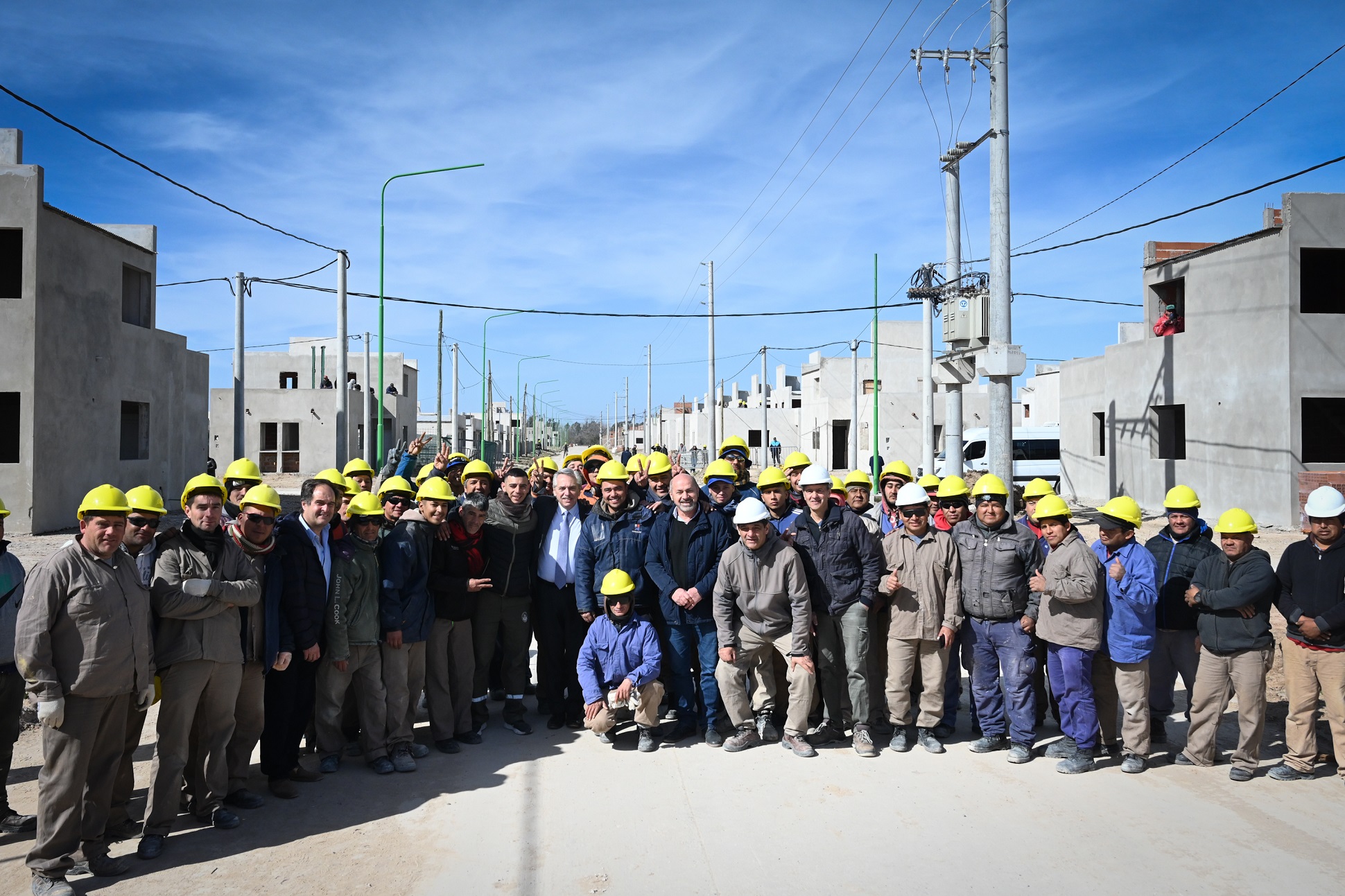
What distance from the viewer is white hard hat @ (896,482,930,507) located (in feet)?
22.0

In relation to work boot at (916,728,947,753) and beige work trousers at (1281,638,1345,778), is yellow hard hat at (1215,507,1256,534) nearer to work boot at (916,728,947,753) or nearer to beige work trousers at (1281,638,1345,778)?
beige work trousers at (1281,638,1345,778)

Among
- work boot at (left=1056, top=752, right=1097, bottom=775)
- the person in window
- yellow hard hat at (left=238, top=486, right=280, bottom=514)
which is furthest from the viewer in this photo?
the person in window

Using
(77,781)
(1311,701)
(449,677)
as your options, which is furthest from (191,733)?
(1311,701)

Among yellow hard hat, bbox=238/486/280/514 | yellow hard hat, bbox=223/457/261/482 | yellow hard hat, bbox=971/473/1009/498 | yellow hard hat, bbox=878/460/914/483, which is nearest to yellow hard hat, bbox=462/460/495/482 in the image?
yellow hard hat, bbox=223/457/261/482

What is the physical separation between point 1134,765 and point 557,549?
4.33m

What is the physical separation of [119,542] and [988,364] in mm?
10832

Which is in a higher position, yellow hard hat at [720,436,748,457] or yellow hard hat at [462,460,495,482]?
yellow hard hat at [720,436,748,457]

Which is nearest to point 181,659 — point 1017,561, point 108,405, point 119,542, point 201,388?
point 119,542

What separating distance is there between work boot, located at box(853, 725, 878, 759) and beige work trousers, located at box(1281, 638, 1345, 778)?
264 cm

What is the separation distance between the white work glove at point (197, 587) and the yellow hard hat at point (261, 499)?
1.95 feet

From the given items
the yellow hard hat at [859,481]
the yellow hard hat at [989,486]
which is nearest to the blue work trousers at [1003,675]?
the yellow hard hat at [989,486]

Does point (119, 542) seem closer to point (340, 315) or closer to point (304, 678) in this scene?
point (304, 678)

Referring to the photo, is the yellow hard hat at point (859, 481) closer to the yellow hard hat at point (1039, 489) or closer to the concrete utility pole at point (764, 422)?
the yellow hard hat at point (1039, 489)

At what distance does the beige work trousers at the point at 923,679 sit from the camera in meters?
6.53
